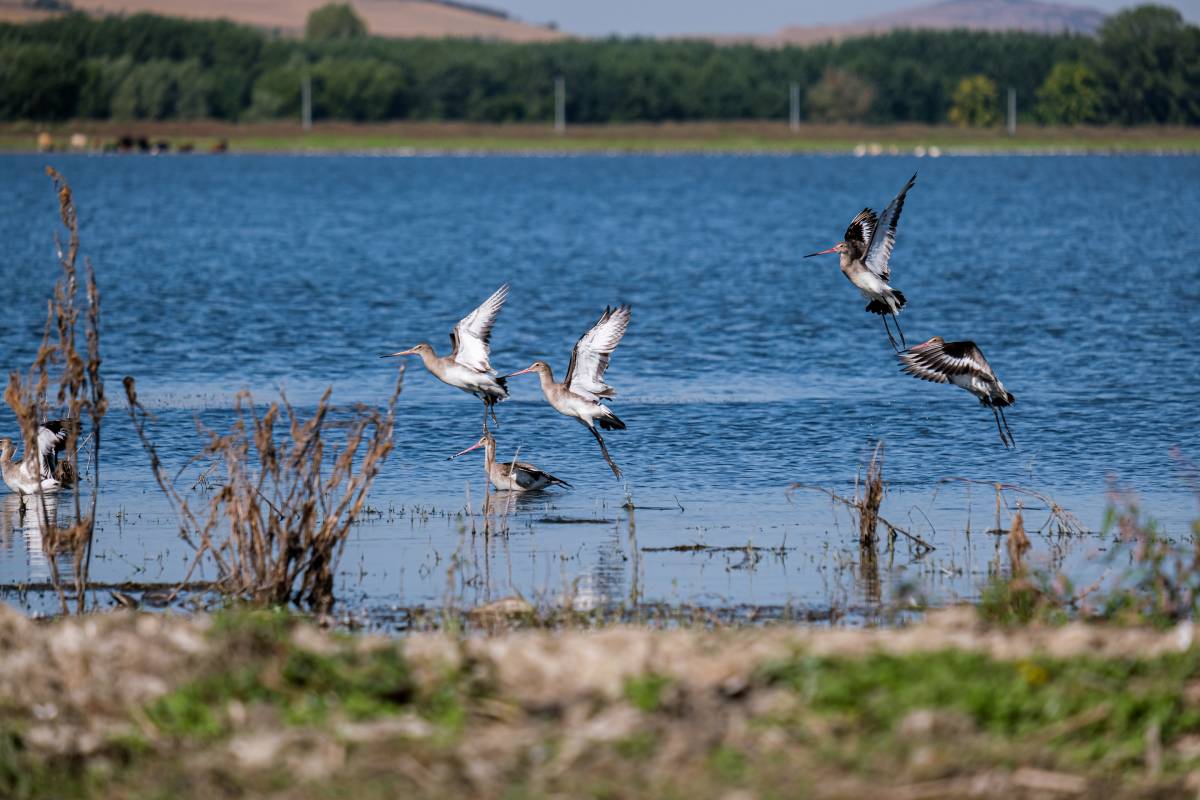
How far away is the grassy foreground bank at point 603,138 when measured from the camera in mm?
137000

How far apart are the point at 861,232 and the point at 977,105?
5560 inches

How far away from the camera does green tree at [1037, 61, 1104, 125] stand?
12650 cm

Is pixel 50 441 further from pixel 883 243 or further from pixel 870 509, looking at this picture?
pixel 883 243

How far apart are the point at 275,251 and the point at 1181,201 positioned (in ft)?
125

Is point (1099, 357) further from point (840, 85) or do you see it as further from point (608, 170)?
point (840, 85)

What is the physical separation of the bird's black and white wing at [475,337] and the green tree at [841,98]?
5630 inches

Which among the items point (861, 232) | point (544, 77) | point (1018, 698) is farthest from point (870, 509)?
point (544, 77)

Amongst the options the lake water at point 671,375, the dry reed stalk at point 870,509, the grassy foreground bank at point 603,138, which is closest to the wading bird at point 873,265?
the lake water at point 671,375

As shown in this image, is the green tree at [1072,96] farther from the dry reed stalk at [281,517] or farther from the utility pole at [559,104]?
the dry reed stalk at [281,517]

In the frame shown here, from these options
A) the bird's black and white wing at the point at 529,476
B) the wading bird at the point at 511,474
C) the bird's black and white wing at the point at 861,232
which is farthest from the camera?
the bird's black and white wing at the point at 529,476

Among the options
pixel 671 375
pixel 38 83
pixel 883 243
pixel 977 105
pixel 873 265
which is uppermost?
pixel 38 83

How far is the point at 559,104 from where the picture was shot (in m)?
151

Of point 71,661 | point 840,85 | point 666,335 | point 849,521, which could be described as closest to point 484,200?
point 666,335

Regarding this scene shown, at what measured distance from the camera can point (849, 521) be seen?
1393cm
